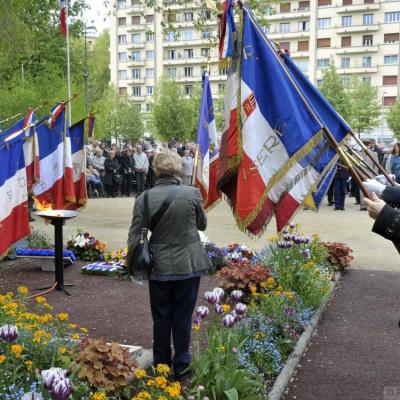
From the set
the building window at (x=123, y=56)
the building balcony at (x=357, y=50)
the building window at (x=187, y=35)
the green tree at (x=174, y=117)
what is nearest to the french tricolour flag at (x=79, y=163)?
the green tree at (x=174, y=117)

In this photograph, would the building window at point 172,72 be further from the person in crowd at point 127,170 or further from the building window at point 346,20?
the person in crowd at point 127,170

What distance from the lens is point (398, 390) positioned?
15.8ft

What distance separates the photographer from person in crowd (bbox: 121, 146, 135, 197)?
70.4 feet

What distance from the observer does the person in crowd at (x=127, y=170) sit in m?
21.5

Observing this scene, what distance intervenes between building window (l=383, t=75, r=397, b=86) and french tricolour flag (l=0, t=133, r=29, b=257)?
64185mm

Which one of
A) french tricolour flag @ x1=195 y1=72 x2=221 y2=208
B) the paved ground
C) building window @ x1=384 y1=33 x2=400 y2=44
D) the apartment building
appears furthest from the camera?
the apartment building

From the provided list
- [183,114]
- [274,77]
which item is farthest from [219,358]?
[183,114]

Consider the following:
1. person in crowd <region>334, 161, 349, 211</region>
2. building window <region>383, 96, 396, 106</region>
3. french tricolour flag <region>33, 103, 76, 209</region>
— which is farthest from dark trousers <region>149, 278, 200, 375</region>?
building window <region>383, 96, 396, 106</region>

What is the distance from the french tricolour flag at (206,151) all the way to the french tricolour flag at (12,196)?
2.65 m

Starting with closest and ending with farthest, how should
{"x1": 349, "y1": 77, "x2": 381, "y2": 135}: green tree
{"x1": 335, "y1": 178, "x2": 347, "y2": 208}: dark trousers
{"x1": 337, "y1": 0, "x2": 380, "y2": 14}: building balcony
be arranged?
{"x1": 335, "y1": 178, "x2": 347, "y2": 208}: dark trousers
{"x1": 349, "y1": 77, "x2": 381, "y2": 135}: green tree
{"x1": 337, "y1": 0, "x2": 380, "y2": 14}: building balcony

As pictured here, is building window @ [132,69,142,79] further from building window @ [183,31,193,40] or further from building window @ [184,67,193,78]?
building window @ [183,31,193,40]

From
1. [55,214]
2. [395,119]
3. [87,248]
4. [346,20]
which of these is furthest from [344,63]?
[55,214]

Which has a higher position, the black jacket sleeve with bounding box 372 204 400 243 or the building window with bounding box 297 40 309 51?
the building window with bounding box 297 40 309 51

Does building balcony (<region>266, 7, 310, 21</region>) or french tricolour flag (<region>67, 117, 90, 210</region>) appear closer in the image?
french tricolour flag (<region>67, 117, 90, 210</region>)
